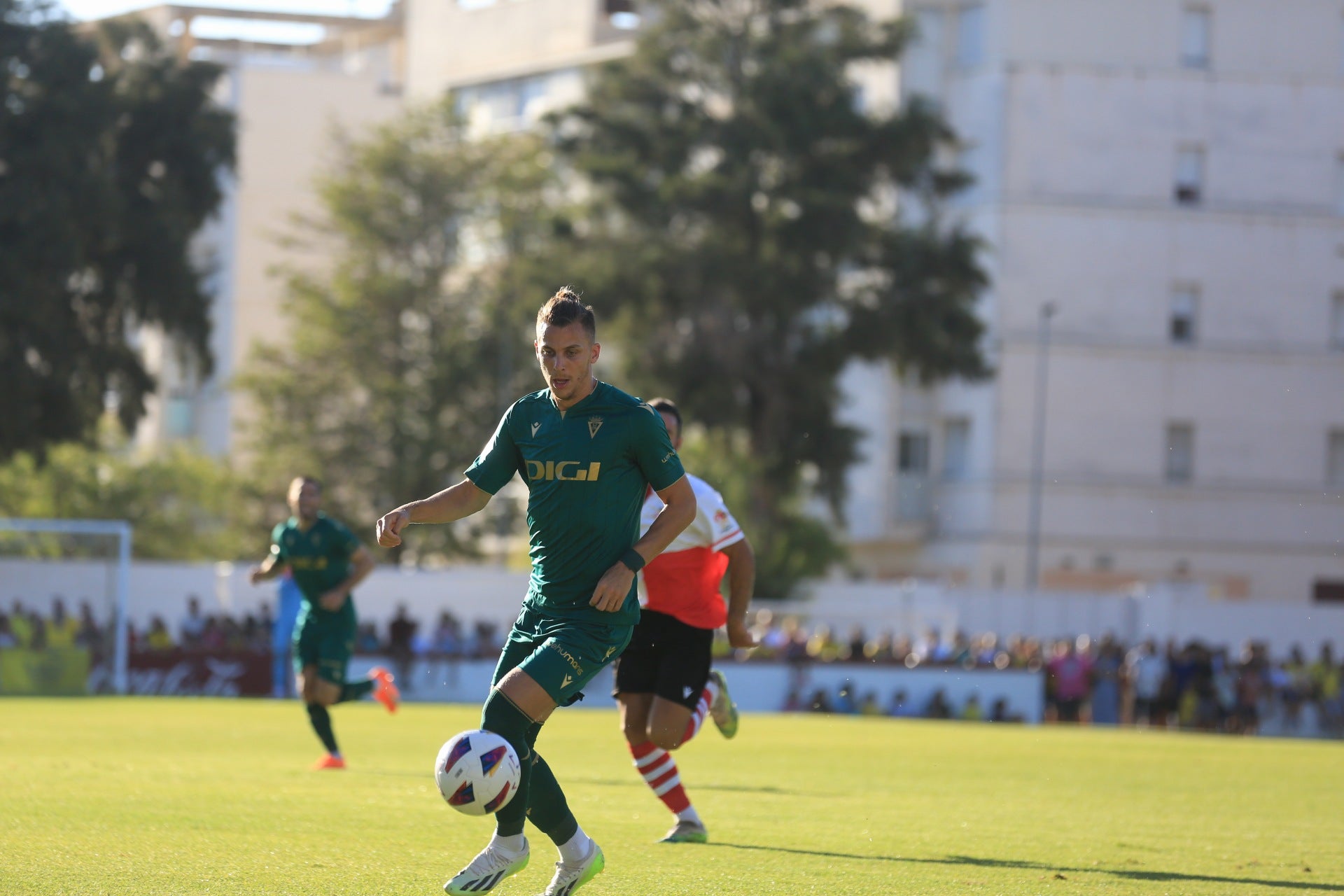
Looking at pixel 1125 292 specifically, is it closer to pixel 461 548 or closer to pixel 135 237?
pixel 461 548

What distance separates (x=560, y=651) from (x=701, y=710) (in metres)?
3.68

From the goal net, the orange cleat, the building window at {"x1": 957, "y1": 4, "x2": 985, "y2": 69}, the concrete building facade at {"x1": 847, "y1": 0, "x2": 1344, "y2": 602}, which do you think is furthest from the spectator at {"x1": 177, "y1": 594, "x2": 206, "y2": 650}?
the building window at {"x1": 957, "y1": 4, "x2": 985, "y2": 69}

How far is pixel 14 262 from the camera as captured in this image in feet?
125

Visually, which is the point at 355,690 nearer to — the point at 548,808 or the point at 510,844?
the point at 548,808

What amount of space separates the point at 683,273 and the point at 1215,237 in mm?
22415

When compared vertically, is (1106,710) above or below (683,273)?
below

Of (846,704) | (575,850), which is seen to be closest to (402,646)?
(846,704)

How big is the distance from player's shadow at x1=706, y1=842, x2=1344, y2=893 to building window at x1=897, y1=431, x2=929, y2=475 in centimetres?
5661

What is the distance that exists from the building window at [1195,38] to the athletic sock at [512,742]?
59055 millimetres

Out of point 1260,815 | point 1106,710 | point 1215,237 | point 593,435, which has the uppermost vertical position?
point 1215,237

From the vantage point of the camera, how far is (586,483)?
779 centimetres

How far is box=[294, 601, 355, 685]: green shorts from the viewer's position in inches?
603

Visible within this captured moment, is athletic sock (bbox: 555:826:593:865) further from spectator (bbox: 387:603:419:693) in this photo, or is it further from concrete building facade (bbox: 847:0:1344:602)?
concrete building facade (bbox: 847:0:1344:602)

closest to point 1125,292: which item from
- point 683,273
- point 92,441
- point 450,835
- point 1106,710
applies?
point 683,273
